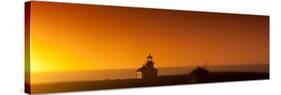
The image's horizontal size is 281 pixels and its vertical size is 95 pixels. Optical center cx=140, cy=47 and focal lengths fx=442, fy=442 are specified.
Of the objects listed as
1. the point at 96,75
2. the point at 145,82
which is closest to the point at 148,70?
the point at 145,82

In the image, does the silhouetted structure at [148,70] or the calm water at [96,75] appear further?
the silhouetted structure at [148,70]

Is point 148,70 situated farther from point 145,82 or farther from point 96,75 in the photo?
point 96,75

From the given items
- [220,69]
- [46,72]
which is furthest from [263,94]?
[46,72]

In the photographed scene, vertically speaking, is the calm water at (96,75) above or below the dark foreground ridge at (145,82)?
above

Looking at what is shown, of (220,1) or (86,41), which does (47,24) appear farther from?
(220,1)

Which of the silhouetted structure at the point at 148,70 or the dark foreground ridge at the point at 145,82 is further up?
the silhouetted structure at the point at 148,70
